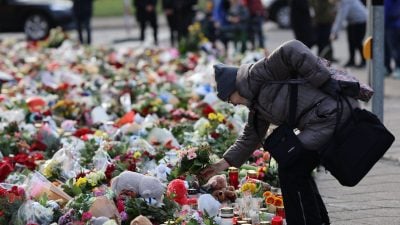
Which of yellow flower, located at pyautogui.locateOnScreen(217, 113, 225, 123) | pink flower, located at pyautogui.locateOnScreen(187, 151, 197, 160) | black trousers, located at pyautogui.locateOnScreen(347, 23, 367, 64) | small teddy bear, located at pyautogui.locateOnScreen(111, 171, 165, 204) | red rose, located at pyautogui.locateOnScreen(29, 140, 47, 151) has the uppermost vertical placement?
pink flower, located at pyautogui.locateOnScreen(187, 151, 197, 160)

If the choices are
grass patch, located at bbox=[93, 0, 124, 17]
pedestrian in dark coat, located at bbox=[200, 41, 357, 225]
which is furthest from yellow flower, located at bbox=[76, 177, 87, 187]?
grass patch, located at bbox=[93, 0, 124, 17]

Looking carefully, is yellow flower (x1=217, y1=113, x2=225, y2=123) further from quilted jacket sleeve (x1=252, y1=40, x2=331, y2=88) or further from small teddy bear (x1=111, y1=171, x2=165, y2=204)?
quilted jacket sleeve (x1=252, y1=40, x2=331, y2=88)

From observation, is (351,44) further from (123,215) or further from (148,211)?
(123,215)

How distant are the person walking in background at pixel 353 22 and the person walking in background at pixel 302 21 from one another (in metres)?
0.72

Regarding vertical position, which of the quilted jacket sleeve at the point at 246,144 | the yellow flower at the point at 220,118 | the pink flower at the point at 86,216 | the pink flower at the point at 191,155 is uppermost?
the quilted jacket sleeve at the point at 246,144

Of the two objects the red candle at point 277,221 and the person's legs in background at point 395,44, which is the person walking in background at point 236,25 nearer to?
the person's legs in background at point 395,44

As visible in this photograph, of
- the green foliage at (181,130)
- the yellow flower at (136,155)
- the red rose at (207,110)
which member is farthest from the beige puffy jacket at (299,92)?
the red rose at (207,110)

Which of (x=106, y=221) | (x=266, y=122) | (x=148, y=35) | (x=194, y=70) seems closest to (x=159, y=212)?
(x=106, y=221)

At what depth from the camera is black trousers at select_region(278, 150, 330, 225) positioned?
23.5 ft

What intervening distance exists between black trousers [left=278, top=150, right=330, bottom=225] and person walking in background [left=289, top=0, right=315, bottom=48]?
10418 millimetres

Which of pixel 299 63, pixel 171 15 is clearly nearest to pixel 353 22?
pixel 171 15

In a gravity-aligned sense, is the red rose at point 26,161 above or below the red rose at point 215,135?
below

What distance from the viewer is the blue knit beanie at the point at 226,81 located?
23.6 ft

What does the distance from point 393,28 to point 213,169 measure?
9.58 m
